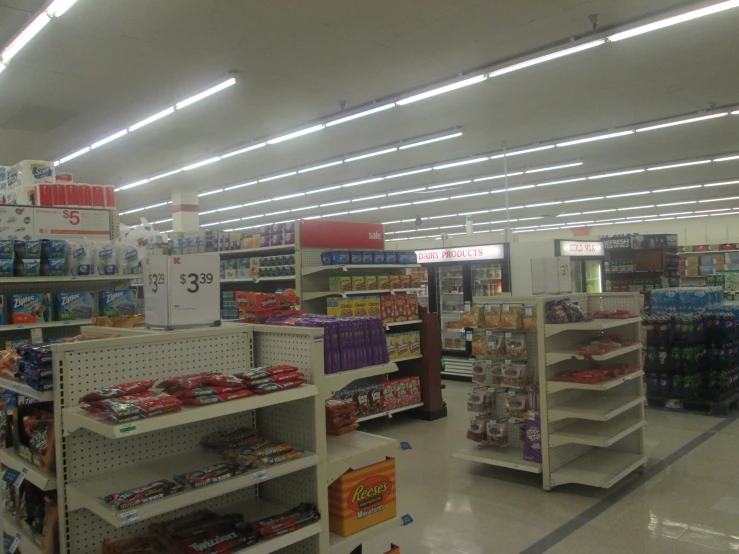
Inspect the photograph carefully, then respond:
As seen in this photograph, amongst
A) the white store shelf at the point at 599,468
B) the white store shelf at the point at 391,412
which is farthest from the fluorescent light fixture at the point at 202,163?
the white store shelf at the point at 599,468

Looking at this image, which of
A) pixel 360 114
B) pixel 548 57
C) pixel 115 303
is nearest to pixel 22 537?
pixel 115 303

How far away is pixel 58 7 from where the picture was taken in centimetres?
566

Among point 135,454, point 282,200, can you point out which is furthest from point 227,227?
point 135,454

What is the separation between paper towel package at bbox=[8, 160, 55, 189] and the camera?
5.39 meters

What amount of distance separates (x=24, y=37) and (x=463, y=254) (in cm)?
659

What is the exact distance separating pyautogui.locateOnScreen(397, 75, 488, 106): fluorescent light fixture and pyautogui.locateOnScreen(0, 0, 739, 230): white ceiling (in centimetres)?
20

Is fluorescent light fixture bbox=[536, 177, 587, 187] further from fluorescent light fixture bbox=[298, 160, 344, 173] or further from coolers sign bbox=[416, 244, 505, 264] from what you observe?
coolers sign bbox=[416, 244, 505, 264]

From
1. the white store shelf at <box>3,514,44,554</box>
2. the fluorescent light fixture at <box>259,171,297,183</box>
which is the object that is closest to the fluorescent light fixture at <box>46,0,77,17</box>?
the white store shelf at <box>3,514,44,554</box>

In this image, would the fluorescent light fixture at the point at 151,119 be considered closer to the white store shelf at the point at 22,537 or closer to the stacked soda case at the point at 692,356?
the white store shelf at the point at 22,537

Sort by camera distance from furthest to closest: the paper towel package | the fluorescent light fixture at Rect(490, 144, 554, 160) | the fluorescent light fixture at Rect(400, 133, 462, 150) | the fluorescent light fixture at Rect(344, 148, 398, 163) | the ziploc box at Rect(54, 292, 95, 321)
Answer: the fluorescent light fixture at Rect(490, 144, 554, 160), the fluorescent light fixture at Rect(344, 148, 398, 163), the fluorescent light fixture at Rect(400, 133, 462, 150), the paper towel package, the ziploc box at Rect(54, 292, 95, 321)

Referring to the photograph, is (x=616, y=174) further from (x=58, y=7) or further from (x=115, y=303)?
(x=115, y=303)

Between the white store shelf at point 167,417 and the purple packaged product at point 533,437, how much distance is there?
2.79m

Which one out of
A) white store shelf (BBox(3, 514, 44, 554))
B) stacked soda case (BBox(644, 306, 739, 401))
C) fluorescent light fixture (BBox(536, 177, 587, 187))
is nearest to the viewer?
white store shelf (BBox(3, 514, 44, 554))

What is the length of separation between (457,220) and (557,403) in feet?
67.3
